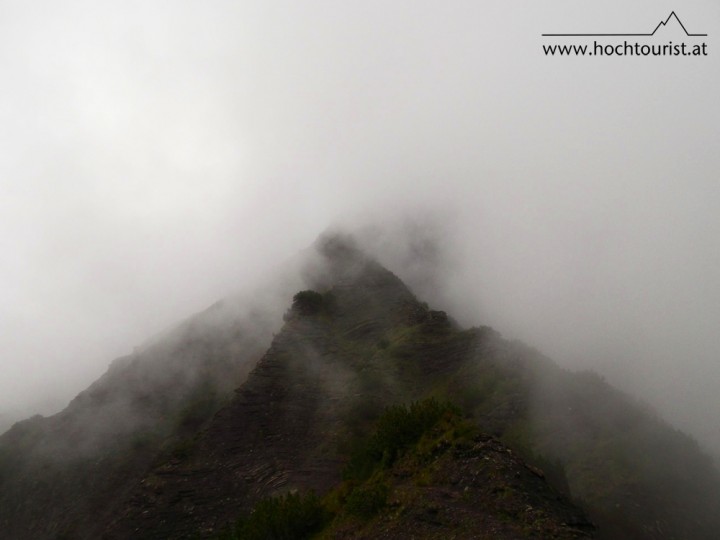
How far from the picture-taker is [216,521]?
31.1 m

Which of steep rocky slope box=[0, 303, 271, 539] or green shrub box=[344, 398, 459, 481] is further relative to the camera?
steep rocky slope box=[0, 303, 271, 539]

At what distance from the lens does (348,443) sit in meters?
36.2

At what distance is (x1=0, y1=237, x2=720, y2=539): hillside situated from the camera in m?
21.5

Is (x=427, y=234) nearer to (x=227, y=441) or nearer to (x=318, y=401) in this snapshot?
(x=318, y=401)

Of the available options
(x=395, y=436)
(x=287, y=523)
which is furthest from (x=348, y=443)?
(x=287, y=523)

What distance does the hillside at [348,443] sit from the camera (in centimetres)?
2152

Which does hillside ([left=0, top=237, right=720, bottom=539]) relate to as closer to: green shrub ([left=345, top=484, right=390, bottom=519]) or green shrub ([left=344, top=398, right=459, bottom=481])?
green shrub ([left=345, top=484, right=390, bottom=519])

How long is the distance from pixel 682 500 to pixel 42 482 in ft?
164

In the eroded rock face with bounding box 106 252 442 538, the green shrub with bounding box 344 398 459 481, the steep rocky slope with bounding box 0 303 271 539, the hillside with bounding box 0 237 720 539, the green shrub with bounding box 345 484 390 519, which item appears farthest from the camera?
the steep rocky slope with bounding box 0 303 271 539

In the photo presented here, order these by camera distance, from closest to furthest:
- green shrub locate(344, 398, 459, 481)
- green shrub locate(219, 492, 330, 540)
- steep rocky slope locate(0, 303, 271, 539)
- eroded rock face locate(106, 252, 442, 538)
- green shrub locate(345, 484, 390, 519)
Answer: green shrub locate(345, 484, 390, 519) → green shrub locate(219, 492, 330, 540) → green shrub locate(344, 398, 459, 481) → eroded rock face locate(106, 252, 442, 538) → steep rocky slope locate(0, 303, 271, 539)

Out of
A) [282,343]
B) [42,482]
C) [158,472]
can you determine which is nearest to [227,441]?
[158,472]

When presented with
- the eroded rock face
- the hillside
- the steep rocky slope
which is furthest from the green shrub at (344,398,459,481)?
the steep rocky slope

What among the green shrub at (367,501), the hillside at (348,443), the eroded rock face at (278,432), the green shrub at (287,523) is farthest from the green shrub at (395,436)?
the eroded rock face at (278,432)

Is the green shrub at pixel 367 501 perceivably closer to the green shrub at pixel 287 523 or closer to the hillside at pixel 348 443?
the hillside at pixel 348 443
